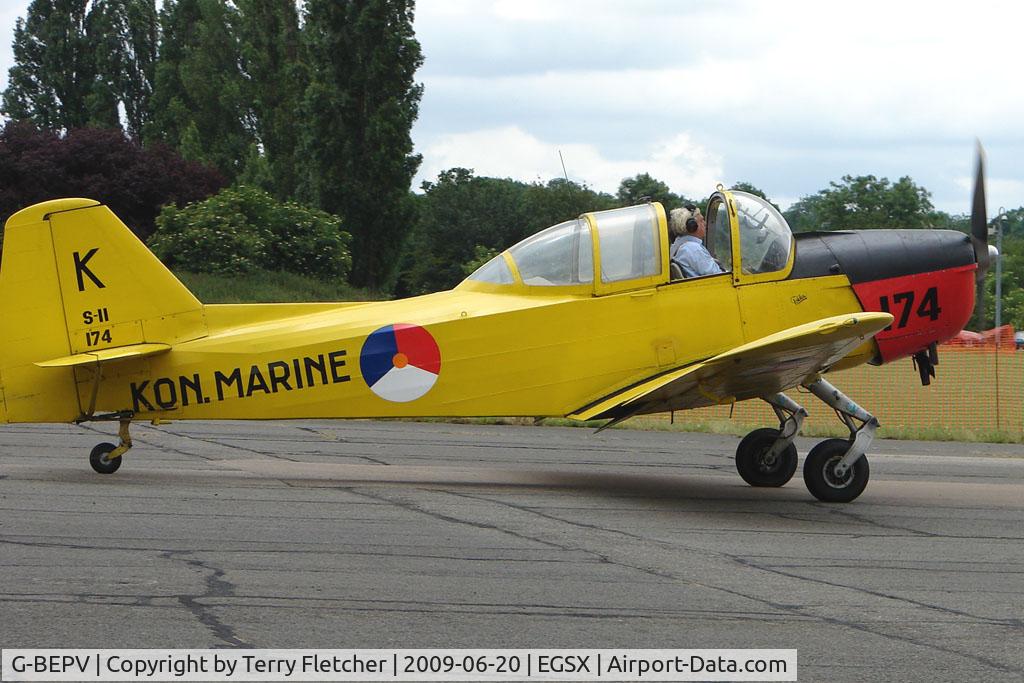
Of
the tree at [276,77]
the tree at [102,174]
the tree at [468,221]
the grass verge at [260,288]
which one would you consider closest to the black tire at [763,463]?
the grass verge at [260,288]

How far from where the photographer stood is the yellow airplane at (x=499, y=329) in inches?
380

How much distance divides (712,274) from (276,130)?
39.0 m

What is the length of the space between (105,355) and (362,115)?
1091 inches

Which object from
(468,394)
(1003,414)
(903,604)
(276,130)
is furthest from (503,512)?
(276,130)

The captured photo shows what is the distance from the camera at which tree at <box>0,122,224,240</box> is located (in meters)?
35.2

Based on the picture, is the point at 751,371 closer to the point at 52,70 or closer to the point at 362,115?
the point at 362,115

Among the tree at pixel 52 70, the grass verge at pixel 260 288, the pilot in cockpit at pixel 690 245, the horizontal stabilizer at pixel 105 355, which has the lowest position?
the horizontal stabilizer at pixel 105 355

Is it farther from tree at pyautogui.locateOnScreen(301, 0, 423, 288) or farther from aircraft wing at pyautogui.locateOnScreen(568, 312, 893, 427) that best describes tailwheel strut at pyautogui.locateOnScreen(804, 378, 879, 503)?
tree at pyautogui.locateOnScreen(301, 0, 423, 288)

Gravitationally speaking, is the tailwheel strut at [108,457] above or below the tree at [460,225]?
below

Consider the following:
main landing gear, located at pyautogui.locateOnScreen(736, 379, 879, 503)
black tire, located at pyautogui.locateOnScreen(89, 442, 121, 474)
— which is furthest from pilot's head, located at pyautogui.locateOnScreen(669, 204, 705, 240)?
black tire, located at pyautogui.locateOnScreen(89, 442, 121, 474)

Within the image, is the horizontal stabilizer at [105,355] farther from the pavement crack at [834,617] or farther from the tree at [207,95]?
the tree at [207,95]

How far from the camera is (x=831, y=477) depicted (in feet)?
32.3

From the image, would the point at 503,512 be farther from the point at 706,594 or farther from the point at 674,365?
the point at 706,594

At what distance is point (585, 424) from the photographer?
16.9 m
